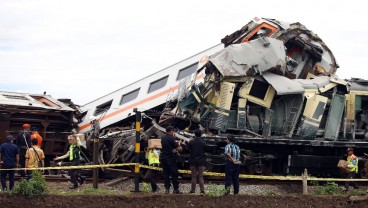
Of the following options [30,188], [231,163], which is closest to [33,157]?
[30,188]

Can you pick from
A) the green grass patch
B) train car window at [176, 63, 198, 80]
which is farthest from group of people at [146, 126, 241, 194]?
train car window at [176, 63, 198, 80]

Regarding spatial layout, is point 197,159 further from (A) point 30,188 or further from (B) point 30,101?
(B) point 30,101

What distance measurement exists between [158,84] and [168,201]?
816 centimetres

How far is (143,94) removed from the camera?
68.4ft

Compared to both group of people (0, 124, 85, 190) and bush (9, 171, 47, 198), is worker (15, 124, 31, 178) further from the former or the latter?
bush (9, 171, 47, 198)

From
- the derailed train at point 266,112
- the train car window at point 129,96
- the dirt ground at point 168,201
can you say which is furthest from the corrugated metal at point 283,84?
the train car window at point 129,96

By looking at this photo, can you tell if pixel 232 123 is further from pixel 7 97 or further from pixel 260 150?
pixel 7 97

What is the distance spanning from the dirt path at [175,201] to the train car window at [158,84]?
25.0 feet

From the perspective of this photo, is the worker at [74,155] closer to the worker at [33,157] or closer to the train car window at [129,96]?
the worker at [33,157]

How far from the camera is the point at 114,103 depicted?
70.1 feet

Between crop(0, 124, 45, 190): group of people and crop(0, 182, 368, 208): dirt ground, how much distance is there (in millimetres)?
2160

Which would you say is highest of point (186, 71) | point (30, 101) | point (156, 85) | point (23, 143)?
point (186, 71)

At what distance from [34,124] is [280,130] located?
7110mm

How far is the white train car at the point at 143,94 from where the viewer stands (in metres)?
20.4
